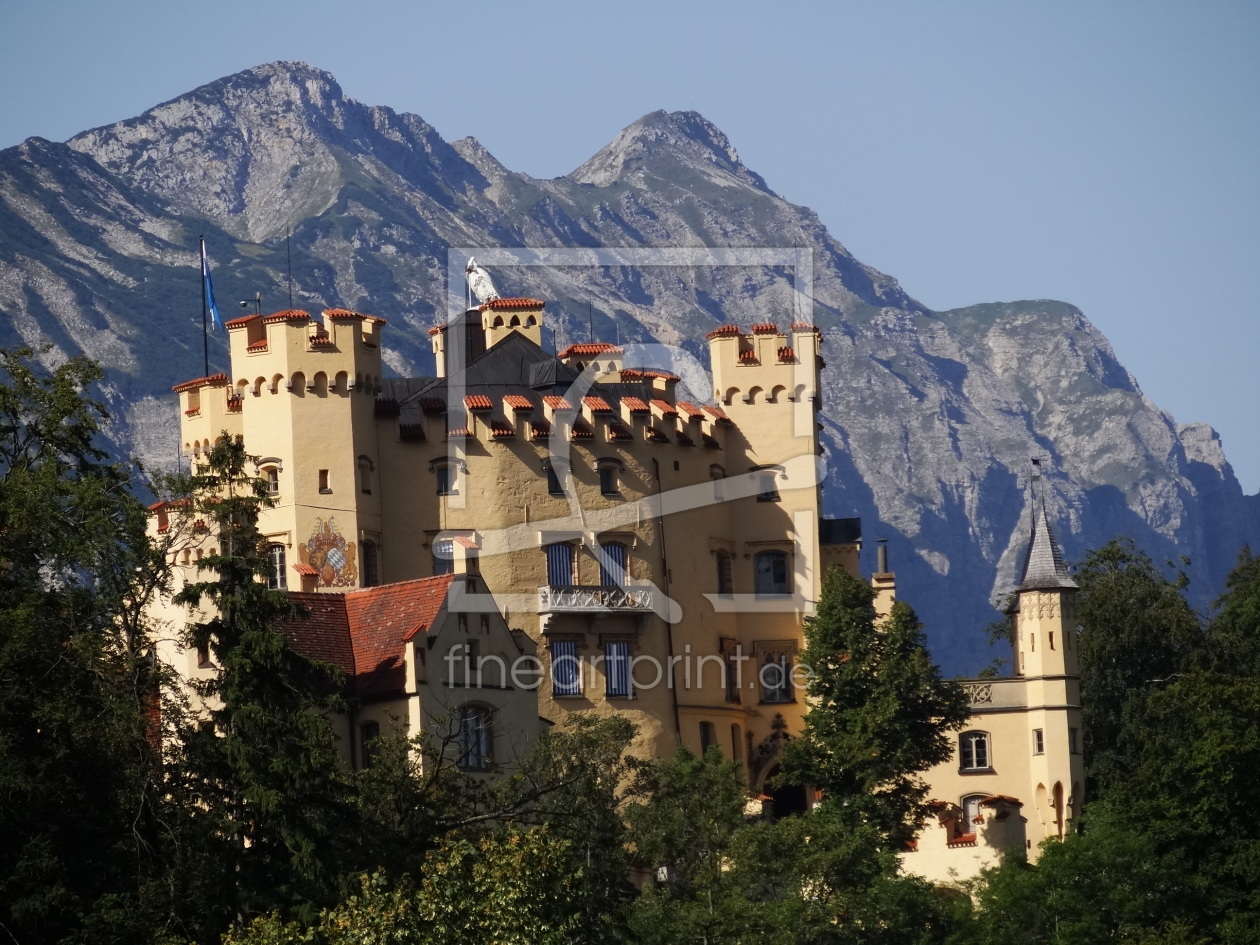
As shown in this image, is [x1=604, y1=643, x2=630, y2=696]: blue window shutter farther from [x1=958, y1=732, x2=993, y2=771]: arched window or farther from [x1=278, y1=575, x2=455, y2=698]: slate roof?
[x1=278, y1=575, x2=455, y2=698]: slate roof

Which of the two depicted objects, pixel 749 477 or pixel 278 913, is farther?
pixel 749 477

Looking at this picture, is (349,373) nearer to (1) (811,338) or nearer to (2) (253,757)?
(1) (811,338)

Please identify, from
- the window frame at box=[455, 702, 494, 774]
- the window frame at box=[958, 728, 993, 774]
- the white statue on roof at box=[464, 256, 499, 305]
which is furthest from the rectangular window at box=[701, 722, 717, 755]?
the white statue on roof at box=[464, 256, 499, 305]

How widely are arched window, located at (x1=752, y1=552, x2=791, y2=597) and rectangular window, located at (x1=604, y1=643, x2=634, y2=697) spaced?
22.7ft

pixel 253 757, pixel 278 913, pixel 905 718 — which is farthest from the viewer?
pixel 905 718

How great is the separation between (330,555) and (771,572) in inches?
597

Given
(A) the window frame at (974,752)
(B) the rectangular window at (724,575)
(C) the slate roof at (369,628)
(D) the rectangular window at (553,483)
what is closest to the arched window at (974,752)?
(A) the window frame at (974,752)

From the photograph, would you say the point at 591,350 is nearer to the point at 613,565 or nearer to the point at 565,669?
the point at 613,565

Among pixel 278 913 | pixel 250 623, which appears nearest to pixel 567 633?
pixel 250 623

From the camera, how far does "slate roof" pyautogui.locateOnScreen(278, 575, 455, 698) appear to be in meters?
65.6

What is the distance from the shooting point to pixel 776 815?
84.1 metres

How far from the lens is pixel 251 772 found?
51188 mm

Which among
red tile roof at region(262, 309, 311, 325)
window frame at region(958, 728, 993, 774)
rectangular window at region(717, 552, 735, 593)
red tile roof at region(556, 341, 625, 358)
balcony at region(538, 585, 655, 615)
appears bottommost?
window frame at region(958, 728, 993, 774)

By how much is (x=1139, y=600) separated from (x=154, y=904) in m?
51.6
